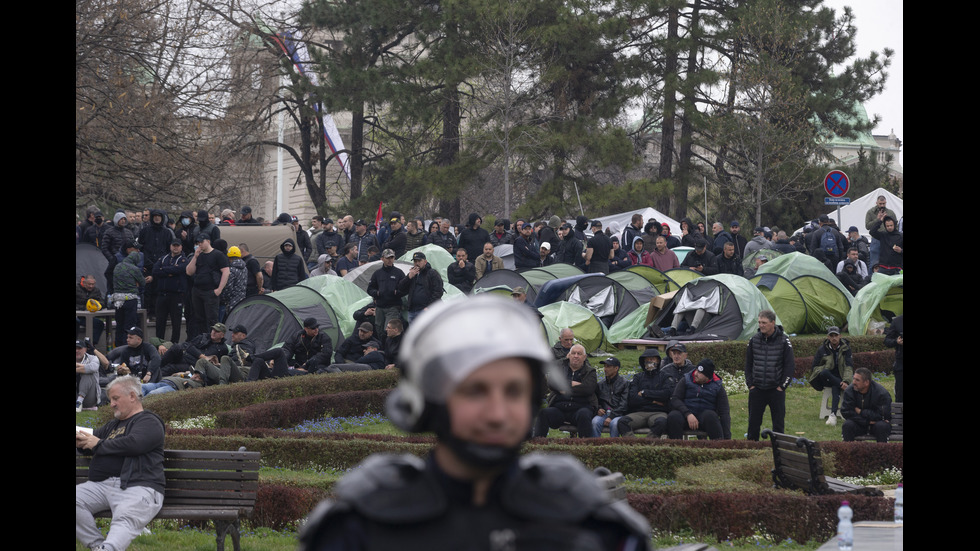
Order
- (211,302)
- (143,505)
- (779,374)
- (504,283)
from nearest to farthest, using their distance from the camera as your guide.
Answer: (143,505), (779,374), (211,302), (504,283)

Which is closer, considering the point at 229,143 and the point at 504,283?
the point at 504,283

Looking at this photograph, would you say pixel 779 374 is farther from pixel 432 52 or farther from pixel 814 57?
pixel 814 57

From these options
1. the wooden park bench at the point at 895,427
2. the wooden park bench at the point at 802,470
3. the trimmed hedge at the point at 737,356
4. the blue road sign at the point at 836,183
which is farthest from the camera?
the blue road sign at the point at 836,183

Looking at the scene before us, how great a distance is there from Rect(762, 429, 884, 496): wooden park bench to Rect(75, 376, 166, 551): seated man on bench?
17.5 feet

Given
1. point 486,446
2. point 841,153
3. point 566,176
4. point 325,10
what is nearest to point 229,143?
point 325,10

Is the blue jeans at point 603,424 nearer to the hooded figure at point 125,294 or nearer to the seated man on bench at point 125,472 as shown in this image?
the seated man on bench at point 125,472

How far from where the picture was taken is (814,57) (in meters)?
37.9

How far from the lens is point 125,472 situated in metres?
7.70

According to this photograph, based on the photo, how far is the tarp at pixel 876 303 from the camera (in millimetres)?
22125

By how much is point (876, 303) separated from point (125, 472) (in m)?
17.8

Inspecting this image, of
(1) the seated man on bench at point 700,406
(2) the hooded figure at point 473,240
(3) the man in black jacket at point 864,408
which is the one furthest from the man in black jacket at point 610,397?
(2) the hooded figure at point 473,240

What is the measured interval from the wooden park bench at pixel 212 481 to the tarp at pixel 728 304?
1451cm

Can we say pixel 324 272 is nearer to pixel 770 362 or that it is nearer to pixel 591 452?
pixel 770 362
